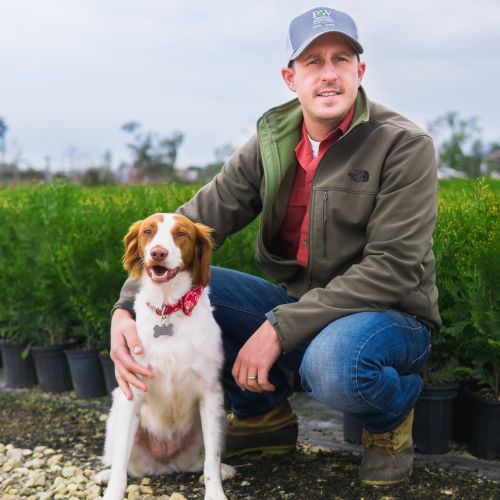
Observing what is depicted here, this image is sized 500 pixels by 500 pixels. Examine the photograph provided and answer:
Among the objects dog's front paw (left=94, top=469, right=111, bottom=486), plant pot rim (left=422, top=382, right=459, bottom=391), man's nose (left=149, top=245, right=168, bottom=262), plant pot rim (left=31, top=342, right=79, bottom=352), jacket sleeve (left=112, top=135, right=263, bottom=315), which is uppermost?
jacket sleeve (left=112, top=135, right=263, bottom=315)

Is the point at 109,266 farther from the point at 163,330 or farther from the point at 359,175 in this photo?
the point at 359,175

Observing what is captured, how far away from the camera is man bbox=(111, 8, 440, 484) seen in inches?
113

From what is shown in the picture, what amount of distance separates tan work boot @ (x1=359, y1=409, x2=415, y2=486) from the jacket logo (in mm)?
1127

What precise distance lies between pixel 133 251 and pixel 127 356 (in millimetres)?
448

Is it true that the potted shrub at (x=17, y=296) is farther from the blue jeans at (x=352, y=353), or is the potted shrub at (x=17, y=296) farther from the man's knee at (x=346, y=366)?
the man's knee at (x=346, y=366)

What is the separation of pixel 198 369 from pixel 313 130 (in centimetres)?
122

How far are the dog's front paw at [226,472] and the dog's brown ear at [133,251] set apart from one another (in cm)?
106

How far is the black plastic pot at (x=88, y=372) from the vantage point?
15.9 ft

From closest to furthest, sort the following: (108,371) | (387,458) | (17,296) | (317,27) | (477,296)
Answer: (317,27), (387,458), (477,296), (108,371), (17,296)

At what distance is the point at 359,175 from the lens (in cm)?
304

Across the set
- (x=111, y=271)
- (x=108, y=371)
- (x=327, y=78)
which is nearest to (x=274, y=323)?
(x=327, y=78)

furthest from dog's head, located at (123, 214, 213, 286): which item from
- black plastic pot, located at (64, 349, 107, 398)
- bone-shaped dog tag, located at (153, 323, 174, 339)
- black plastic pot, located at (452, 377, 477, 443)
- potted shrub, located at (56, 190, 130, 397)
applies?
black plastic pot, located at (64, 349, 107, 398)

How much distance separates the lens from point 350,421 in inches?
149

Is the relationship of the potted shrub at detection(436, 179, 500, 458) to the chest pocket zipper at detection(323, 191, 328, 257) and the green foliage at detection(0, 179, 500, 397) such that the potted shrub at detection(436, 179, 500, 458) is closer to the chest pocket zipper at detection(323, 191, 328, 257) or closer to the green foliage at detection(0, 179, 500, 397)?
the green foliage at detection(0, 179, 500, 397)
